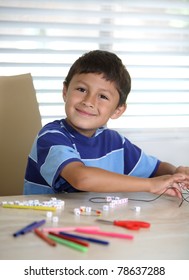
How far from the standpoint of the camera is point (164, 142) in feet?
8.77

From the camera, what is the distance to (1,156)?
1.79 meters

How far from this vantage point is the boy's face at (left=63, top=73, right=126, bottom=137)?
61.9 inches

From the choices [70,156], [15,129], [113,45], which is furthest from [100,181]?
[113,45]

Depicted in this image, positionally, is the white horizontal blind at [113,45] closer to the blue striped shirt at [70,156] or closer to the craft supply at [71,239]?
the blue striped shirt at [70,156]

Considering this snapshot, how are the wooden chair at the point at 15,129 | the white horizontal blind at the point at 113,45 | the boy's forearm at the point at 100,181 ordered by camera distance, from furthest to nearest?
1. the white horizontal blind at the point at 113,45
2. the wooden chair at the point at 15,129
3. the boy's forearm at the point at 100,181

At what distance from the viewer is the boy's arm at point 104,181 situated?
128 cm

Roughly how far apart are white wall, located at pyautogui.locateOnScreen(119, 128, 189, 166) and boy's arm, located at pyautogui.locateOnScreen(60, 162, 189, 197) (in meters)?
1.29

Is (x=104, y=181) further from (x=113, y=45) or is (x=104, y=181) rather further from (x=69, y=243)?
(x=113, y=45)

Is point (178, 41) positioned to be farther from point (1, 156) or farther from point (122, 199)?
point (122, 199)

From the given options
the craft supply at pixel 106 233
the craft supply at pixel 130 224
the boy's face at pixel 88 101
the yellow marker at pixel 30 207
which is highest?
the boy's face at pixel 88 101

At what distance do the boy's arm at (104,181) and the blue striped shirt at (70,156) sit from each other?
0.04m

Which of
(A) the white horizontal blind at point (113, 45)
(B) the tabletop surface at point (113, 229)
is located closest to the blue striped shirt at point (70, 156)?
(B) the tabletop surface at point (113, 229)

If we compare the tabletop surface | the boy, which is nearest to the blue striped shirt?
the boy

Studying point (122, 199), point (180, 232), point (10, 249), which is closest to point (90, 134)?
point (122, 199)
